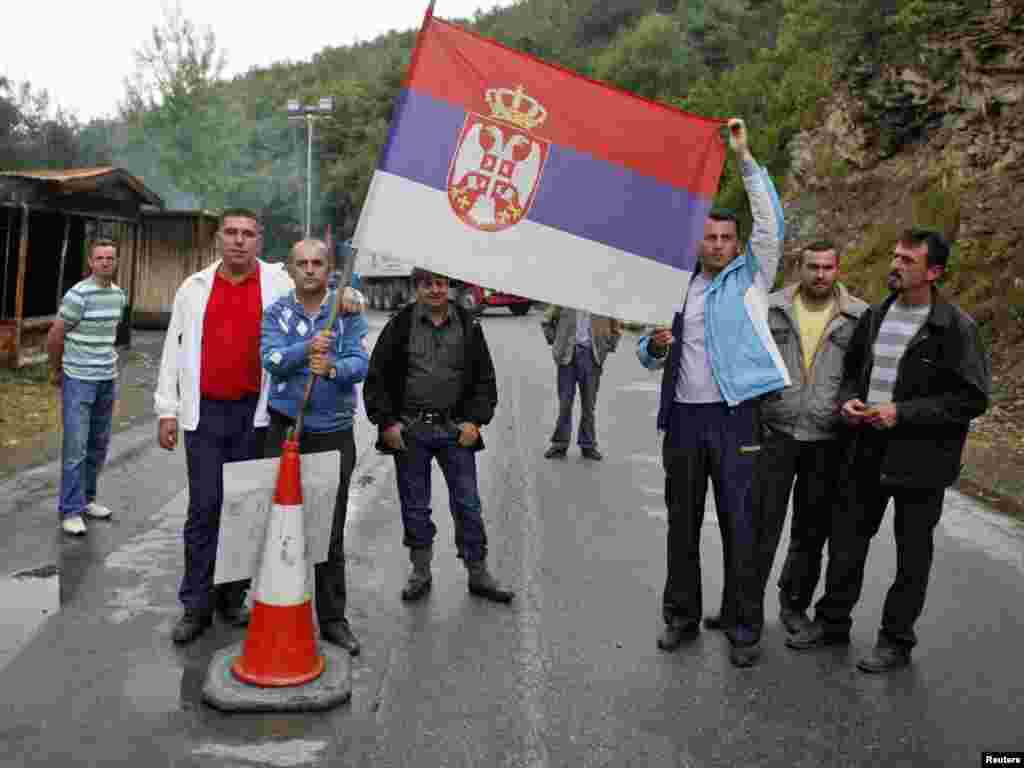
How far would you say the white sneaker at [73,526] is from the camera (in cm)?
672

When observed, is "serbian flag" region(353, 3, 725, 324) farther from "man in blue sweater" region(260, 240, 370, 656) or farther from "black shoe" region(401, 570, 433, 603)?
"black shoe" region(401, 570, 433, 603)

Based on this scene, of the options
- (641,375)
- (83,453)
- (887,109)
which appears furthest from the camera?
(887,109)

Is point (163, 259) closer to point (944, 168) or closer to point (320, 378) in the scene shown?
point (944, 168)

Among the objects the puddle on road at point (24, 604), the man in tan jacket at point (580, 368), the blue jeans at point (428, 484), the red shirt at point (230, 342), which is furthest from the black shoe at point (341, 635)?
the man in tan jacket at point (580, 368)

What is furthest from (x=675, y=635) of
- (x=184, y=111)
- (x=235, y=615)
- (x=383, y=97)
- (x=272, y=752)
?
(x=383, y=97)

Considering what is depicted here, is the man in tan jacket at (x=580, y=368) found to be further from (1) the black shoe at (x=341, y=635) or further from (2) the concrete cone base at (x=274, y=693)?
(2) the concrete cone base at (x=274, y=693)

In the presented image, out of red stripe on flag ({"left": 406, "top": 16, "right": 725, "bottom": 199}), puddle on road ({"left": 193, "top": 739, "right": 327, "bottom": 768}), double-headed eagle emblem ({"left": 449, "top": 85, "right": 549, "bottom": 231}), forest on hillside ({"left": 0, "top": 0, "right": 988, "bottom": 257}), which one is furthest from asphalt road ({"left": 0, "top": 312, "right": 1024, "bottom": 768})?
forest on hillside ({"left": 0, "top": 0, "right": 988, "bottom": 257})

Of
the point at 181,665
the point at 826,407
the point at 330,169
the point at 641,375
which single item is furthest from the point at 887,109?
the point at 330,169

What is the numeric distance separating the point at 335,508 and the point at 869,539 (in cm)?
263

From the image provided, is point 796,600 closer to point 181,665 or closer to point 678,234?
point 678,234

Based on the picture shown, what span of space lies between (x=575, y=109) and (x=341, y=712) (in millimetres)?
2929

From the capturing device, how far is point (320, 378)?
15.6 feet

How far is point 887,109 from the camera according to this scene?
2073 centimetres

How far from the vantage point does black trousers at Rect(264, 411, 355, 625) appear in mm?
4840
